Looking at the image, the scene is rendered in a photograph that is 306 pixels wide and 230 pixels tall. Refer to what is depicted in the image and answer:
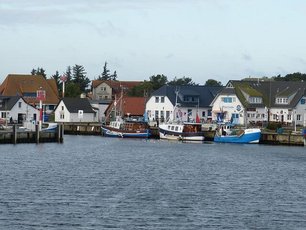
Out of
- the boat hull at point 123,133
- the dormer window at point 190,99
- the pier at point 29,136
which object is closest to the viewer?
the pier at point 29,136

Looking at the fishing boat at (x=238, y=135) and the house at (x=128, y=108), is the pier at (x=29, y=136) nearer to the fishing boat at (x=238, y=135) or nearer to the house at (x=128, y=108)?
the fishing boat at (x=238, y=135)

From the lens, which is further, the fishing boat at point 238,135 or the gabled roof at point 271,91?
the gabled roof at point 271,91

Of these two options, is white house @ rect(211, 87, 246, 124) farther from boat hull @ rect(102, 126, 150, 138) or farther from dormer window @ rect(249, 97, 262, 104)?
boat hull @ rect(102, 126, 150, 138)

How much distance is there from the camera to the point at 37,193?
171 feet

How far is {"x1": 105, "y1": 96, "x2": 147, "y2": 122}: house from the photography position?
140 metres

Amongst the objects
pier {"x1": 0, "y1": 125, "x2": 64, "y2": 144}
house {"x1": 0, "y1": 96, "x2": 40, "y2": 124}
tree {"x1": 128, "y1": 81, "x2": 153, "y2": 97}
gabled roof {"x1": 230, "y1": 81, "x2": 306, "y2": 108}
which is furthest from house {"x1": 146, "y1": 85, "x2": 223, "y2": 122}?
tree {"x1": 128, "y1": 81, "x2": 153, "y2": 97}

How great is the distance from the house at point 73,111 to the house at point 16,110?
6.90 m

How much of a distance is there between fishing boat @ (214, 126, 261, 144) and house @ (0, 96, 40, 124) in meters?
30.9

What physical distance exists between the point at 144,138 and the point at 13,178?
58060mm

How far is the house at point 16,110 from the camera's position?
425 ft

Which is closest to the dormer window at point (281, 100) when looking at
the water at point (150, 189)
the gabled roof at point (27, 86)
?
the gabled roof at point (27, 86)

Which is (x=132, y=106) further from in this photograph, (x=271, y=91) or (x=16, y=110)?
(x=271, y=91)

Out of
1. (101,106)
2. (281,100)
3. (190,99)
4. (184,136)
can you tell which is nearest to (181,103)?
(190,99)

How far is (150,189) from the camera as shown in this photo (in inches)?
2181
